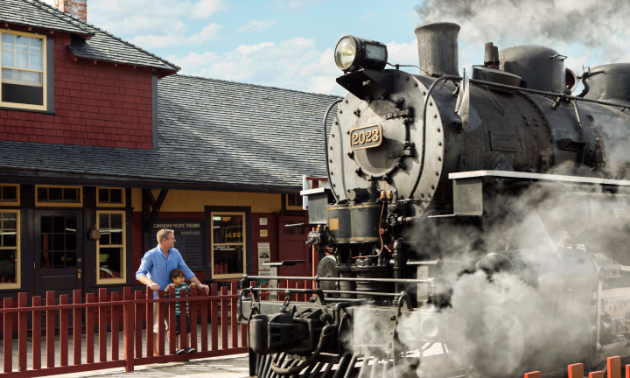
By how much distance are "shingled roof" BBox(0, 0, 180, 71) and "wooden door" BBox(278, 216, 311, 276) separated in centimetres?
370

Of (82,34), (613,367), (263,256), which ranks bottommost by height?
(613,367)

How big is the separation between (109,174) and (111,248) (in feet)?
5.06

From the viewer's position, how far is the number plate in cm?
585

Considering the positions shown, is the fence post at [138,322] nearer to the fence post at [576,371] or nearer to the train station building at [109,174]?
the train station building at [109,174]

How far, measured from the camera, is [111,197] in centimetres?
1145

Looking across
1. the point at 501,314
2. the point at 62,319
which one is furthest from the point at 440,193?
the point at 62,319

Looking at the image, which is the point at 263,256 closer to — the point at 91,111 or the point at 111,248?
the point at 111,248

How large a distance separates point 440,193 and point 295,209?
8362mm

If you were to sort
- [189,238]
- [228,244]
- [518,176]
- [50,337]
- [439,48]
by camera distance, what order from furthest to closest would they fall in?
[228,244] < [189,238] < [50,337] < [439,48] < [518,176]

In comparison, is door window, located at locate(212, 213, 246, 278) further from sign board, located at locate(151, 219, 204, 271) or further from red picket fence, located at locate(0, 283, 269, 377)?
red picket fence, located at locate(0, 283, 269, 377)

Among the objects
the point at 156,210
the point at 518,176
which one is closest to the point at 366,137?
the point at 518,176

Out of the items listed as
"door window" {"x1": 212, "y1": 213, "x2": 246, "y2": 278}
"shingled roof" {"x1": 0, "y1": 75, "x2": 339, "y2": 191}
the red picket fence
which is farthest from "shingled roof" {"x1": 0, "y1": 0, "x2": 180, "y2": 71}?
the red picket fence

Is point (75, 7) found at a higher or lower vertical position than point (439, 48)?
higher

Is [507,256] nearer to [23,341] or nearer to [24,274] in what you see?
[23,341]
